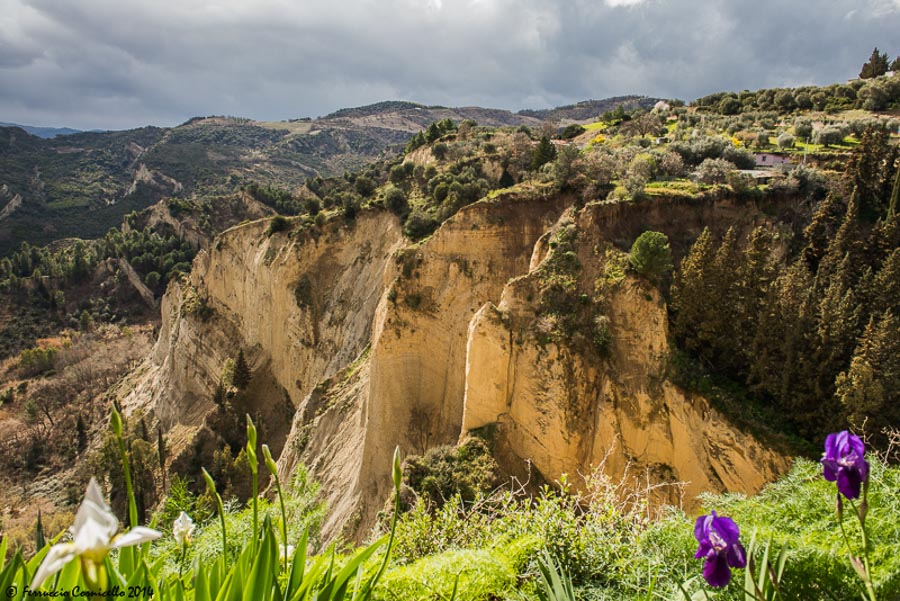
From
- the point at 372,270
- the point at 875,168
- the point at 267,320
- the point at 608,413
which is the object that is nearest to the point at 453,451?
the point at 608,413

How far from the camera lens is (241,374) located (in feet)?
120

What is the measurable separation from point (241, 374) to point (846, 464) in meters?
38.4

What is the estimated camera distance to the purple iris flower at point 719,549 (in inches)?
107

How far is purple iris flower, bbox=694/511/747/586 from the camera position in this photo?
2.73m

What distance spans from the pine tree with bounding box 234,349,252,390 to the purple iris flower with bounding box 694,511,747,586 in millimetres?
37859

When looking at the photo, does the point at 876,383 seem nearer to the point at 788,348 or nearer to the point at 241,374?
the point at 788,348

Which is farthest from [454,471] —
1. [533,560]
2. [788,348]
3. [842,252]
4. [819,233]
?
[819,233]

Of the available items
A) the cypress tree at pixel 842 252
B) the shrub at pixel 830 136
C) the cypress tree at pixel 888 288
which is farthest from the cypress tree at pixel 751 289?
the shrub at pixel 830 136

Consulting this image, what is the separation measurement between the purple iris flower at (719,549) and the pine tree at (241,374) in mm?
37859

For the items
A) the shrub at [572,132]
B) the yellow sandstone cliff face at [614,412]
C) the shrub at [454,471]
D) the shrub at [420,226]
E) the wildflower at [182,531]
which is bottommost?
the shrub at [454,471]

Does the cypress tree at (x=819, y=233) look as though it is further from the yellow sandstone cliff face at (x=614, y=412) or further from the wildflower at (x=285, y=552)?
the wildflower at (x=285, y=552)

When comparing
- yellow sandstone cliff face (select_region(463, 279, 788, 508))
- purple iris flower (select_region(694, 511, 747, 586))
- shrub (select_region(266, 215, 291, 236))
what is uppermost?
shrub (select_region(266, 215, 291, 236))

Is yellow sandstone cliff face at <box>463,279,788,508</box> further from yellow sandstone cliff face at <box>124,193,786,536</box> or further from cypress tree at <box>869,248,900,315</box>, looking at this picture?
cypress tree at <box>869,248,900,315</box>

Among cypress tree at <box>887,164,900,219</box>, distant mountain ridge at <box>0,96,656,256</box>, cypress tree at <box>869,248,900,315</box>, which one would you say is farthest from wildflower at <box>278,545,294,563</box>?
distant mountain ridge at <box>0,96,656,256</box>
